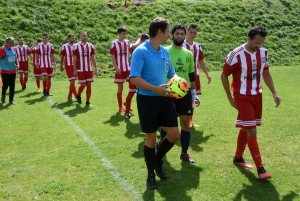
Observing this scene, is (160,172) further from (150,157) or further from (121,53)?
(121,53)

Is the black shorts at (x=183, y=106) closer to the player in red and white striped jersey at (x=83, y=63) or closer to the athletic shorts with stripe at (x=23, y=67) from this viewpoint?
the player in red and white striped jersey at (x=83, y=63)

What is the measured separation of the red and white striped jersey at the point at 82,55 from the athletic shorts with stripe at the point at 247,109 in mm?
6616

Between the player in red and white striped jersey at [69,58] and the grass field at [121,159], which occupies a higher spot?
the player in red and white striped jersey at [69,58]

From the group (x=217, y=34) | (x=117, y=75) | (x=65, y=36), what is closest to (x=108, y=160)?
(x=117, y=75)

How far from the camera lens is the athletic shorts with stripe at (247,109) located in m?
4.66

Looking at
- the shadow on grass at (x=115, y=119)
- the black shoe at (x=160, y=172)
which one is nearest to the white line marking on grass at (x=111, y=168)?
the black shoe at (x=160, y=172)

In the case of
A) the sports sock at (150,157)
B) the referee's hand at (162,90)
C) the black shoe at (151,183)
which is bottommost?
the black shoe at (151,183)

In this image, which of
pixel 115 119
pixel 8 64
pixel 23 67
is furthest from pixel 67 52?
pixel 115 119

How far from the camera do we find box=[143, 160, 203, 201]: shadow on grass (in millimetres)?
4222

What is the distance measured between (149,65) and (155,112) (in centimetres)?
60

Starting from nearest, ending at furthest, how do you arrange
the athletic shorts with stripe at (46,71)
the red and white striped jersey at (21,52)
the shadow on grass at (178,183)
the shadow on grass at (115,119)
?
the shadow on grass at (178,183) < the shadow on grass at (115,119) < the athletic shorts with stripe at (46,71) < the red and white striped jersey at (21,52)

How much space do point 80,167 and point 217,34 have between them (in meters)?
22.5

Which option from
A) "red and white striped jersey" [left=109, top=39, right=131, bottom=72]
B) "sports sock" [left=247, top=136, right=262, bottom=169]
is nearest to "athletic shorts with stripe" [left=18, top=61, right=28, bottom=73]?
"red and white striped jersey" [left=109, top=39, right=131, bottom=72]

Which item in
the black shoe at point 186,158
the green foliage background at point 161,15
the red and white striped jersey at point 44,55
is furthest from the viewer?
the green foliage background at point 161,15
